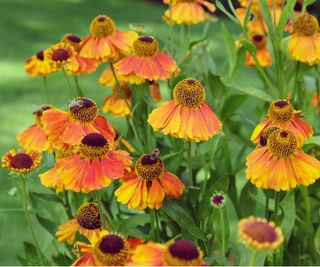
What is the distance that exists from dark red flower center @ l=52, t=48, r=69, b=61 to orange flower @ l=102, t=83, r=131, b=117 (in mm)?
158

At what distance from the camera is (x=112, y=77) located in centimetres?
165

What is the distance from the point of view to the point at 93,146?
3.72 ft

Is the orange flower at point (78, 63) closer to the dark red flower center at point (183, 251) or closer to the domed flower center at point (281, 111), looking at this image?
the domed flower center at point (281, 111)

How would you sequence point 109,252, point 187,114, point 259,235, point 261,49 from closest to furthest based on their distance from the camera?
point 259,235, point 109,252, point 187,114, point 261,49

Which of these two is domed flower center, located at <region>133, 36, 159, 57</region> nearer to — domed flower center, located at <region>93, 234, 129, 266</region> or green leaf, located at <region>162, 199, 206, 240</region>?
green leaf, located at <region>162, 199, 206, 240</region>

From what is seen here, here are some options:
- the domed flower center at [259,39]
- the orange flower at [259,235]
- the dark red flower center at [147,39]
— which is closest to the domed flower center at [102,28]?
the dark red flower center at [147,39]

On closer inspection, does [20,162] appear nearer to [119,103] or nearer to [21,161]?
[21,161]

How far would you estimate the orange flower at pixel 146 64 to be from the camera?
1403 millimetres

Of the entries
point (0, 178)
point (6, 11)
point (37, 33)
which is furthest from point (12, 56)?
point (0, 178)

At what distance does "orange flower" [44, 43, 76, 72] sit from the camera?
4.79ft

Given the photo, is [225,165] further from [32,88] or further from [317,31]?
[32,88]

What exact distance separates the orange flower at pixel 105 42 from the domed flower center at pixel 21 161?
0.26 metres

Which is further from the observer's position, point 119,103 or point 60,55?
point 119,103

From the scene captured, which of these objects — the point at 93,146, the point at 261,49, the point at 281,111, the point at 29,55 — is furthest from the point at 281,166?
the point at 29,55
